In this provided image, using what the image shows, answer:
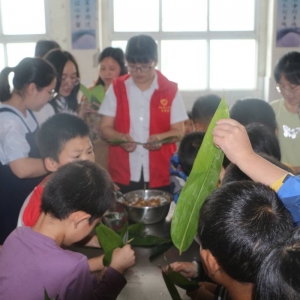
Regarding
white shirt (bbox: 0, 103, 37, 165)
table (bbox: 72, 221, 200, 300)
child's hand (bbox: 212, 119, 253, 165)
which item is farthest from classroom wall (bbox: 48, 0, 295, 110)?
child's hand (bbox: 212, 119, 253, 165)

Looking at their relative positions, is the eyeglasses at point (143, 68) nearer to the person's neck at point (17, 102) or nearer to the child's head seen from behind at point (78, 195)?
the person's neck at point (17, 102)

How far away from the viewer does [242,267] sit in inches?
34.8

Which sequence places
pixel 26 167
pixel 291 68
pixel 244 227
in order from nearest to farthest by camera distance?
pixel 244 227, pixel 26 167, pixel 291 68

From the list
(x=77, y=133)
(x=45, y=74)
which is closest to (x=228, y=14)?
(x=45, y=74)

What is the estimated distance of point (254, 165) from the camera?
3.26ft

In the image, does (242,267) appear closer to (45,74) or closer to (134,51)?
(45,74)

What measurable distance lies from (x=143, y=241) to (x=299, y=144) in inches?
41.0

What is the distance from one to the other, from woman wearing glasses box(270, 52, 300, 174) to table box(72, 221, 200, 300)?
853 millimetres

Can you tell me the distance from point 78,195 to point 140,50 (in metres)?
1.30

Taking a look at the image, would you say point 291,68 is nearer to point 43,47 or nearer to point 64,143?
point 64,143

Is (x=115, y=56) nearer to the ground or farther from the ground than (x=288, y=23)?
A: nearer to the ground

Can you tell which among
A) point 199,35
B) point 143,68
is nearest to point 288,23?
point 199,35

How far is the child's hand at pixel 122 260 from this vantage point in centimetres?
131

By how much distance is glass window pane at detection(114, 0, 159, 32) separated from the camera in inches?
174
